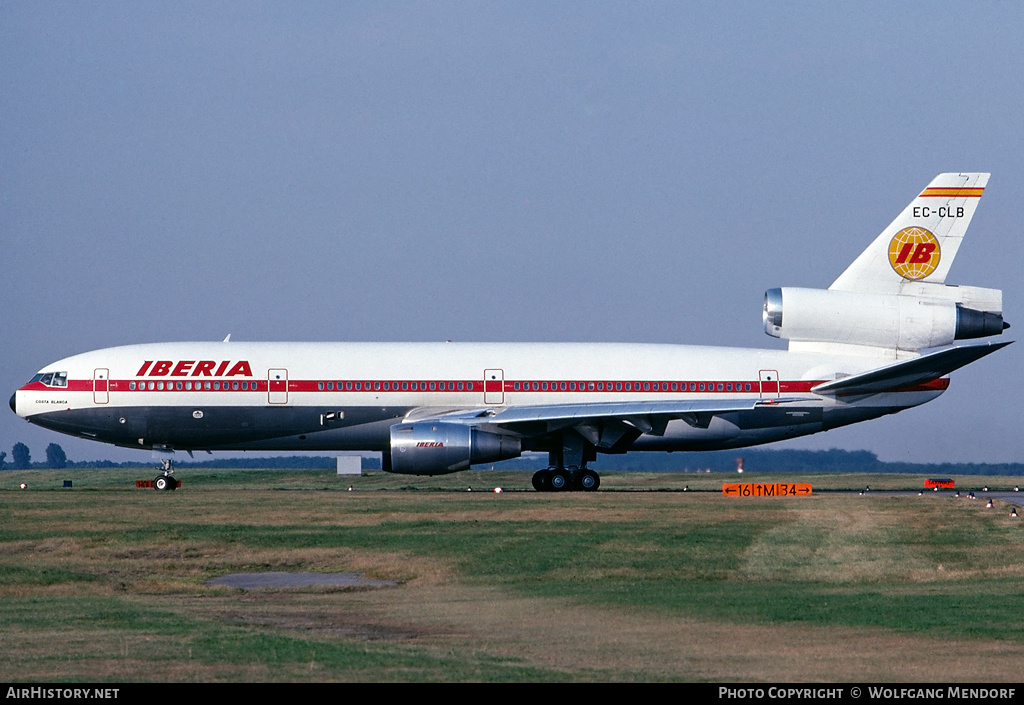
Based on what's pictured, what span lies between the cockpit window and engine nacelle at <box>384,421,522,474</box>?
34.7 ft

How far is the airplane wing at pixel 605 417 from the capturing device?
36.2 meters

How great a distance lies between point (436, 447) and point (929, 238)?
17.2m

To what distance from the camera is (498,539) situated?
23969 mm

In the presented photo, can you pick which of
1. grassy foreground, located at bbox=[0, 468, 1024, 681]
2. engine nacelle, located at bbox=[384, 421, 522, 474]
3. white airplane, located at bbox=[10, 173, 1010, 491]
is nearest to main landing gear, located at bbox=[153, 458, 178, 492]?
white airplane, located at bbox=[10, 173, 1010, 491]

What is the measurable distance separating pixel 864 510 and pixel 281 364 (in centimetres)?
1787

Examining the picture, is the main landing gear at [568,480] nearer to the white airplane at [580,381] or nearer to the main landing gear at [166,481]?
the white airplane at [580,381]

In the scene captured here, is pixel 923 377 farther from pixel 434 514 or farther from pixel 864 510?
pixel 434 514

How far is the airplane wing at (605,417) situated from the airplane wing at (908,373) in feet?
9.22

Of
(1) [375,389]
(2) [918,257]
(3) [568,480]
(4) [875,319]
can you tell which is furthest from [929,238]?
(1) [375,389]

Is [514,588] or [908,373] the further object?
[908,373]

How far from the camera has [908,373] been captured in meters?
38.0

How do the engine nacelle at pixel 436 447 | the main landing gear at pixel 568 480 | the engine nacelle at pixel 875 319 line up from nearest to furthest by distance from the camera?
the engine nacelle at pixel 436 447 < the main landing gear at pixel 568 480 < the engine nacelle at pixel 875 319

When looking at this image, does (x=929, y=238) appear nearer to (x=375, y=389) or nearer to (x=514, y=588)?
(x=375, y=389)

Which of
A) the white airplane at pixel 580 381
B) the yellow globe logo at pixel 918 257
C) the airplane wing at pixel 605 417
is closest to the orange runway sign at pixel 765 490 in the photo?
the white airplane at pixel 580 381
